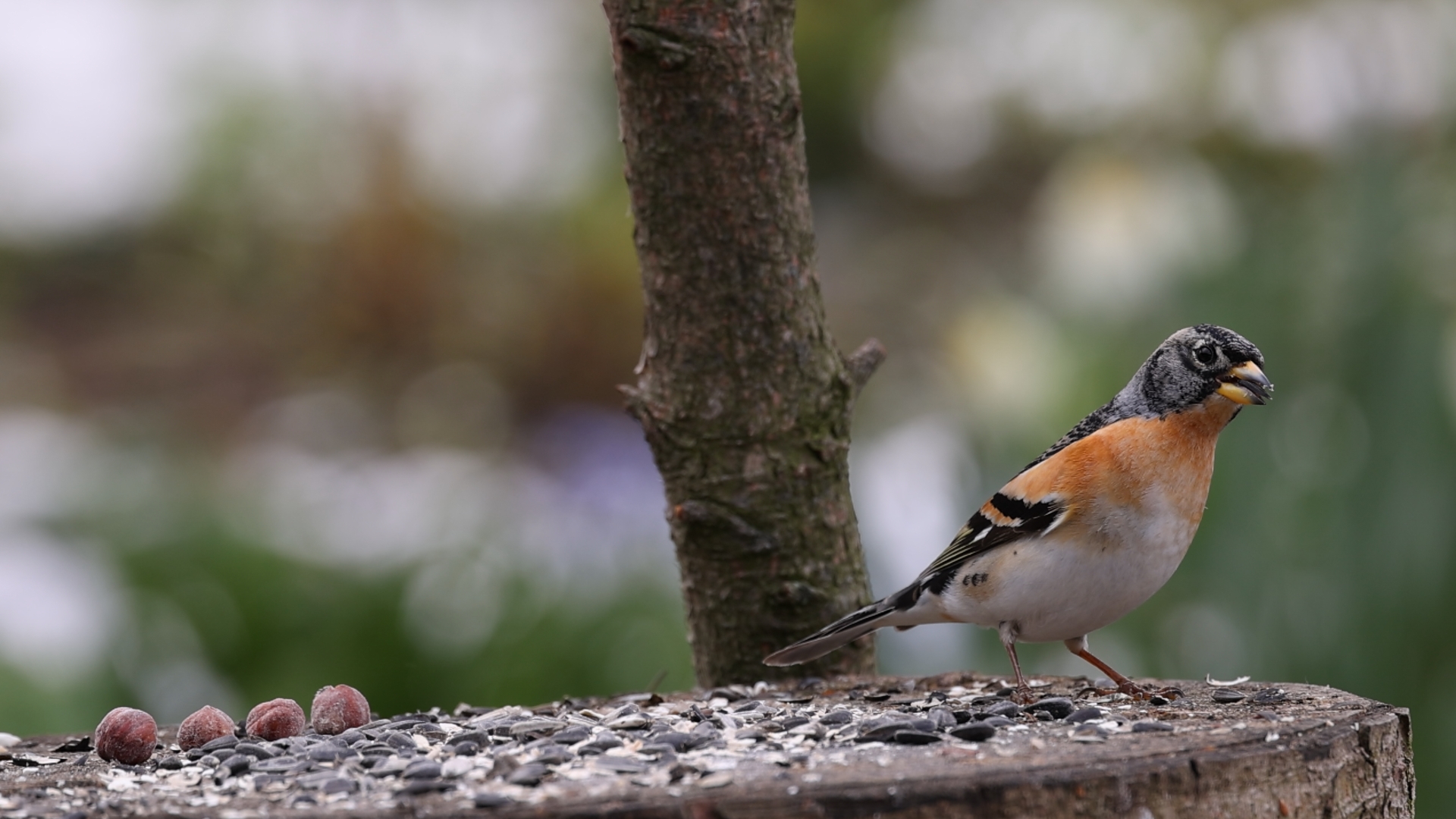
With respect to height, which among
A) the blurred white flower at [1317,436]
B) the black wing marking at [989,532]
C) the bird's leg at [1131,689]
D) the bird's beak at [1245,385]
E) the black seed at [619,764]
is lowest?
the black seed at [619,764]

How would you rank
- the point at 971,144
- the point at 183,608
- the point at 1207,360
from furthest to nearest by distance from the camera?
the point at 971,144
the point at 183,608
the point at 1207,360

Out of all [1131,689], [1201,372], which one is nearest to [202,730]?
[1131,689]

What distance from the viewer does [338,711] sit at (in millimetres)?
1859

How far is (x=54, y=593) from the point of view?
14.5ft

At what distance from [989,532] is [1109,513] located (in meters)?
0.21

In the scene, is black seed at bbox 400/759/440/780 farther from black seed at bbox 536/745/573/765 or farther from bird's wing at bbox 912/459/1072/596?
bird's wing at bbox 912/459/1072/596

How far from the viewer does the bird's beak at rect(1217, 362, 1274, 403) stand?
1.97 meters

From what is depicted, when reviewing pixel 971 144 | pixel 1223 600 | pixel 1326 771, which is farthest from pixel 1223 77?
pixel 1326 771

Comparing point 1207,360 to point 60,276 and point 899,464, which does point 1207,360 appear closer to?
point 899,464

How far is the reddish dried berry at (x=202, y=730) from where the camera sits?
182 centimetres

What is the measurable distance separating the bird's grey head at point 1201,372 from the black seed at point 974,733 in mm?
712

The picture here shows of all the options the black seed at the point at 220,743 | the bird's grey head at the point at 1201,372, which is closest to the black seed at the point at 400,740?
the black seed at the point at 220,743

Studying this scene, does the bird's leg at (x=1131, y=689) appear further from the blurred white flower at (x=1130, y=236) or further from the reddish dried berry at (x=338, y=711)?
the blurred white flower at (x=1130, y=236)

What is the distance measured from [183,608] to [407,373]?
450cm
